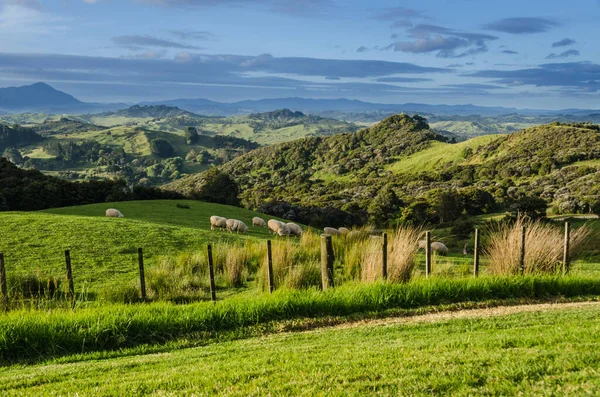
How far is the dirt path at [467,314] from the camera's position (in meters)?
9.62

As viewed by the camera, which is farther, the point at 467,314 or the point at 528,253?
the point at 528,253

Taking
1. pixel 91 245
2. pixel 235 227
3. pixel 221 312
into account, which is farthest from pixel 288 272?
pixel 235 227

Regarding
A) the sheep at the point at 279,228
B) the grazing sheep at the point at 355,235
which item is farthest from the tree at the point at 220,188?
the grazing sheep at the point at 355,235

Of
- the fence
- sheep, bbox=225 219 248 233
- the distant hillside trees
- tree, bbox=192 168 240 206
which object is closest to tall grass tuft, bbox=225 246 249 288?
the fence

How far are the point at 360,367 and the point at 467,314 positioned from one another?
4.80 meters

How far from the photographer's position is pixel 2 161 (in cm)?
4694

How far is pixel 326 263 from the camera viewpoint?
11656 millimetres

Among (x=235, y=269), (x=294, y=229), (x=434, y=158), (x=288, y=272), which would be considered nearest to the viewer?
(x=288, y=272)

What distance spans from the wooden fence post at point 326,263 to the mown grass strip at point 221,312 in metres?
0.59

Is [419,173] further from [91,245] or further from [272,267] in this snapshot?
[272,267]

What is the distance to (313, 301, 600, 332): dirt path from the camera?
9.62m

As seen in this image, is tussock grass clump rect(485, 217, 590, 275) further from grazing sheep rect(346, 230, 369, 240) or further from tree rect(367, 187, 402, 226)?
tree rect(367, 187, 402, 226)

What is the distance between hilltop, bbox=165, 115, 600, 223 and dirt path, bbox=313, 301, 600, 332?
2137 centimetres

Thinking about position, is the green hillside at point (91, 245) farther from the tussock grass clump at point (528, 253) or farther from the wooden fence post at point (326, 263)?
the tussock grass clump at point (528, 253)
